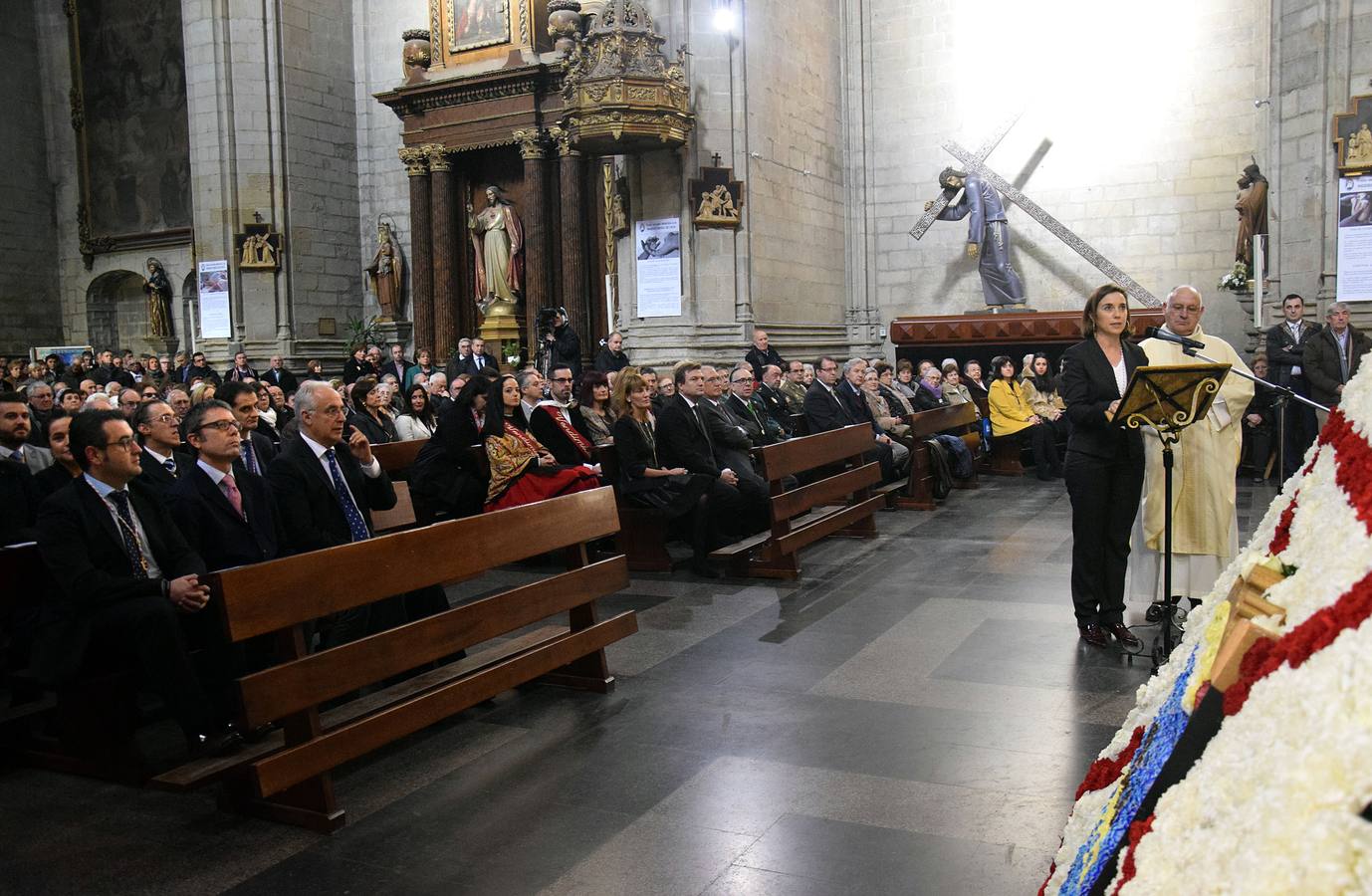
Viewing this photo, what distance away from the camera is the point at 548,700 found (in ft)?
15.4

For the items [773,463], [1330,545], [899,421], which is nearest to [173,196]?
[899,421]

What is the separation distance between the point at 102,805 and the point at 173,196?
18696 millimetres

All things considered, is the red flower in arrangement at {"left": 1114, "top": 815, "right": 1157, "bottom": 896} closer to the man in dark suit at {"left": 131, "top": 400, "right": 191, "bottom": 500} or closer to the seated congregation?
the seated congregation

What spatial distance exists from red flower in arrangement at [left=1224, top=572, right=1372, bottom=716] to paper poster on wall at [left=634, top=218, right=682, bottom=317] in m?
11.7

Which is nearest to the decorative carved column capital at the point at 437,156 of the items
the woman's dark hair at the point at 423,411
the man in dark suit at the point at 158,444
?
the woman's dark hair at the point at 423,411

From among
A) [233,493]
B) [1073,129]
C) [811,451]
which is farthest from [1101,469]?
[1073,129]

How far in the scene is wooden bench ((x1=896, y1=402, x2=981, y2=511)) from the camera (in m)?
9.75

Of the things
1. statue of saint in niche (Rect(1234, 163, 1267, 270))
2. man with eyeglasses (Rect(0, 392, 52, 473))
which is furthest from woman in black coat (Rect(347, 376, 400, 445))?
statue of saint in niche (Rect(1234, 163, 1267, 270))

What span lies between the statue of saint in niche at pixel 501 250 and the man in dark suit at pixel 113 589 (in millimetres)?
12277

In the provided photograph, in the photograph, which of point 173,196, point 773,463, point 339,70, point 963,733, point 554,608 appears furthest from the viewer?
point 173,196

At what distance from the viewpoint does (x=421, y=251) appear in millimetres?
16734

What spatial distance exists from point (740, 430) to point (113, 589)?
482 cm

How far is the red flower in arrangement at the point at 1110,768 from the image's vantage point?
2.07 metres

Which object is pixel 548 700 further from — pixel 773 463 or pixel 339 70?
pixel 339 70
